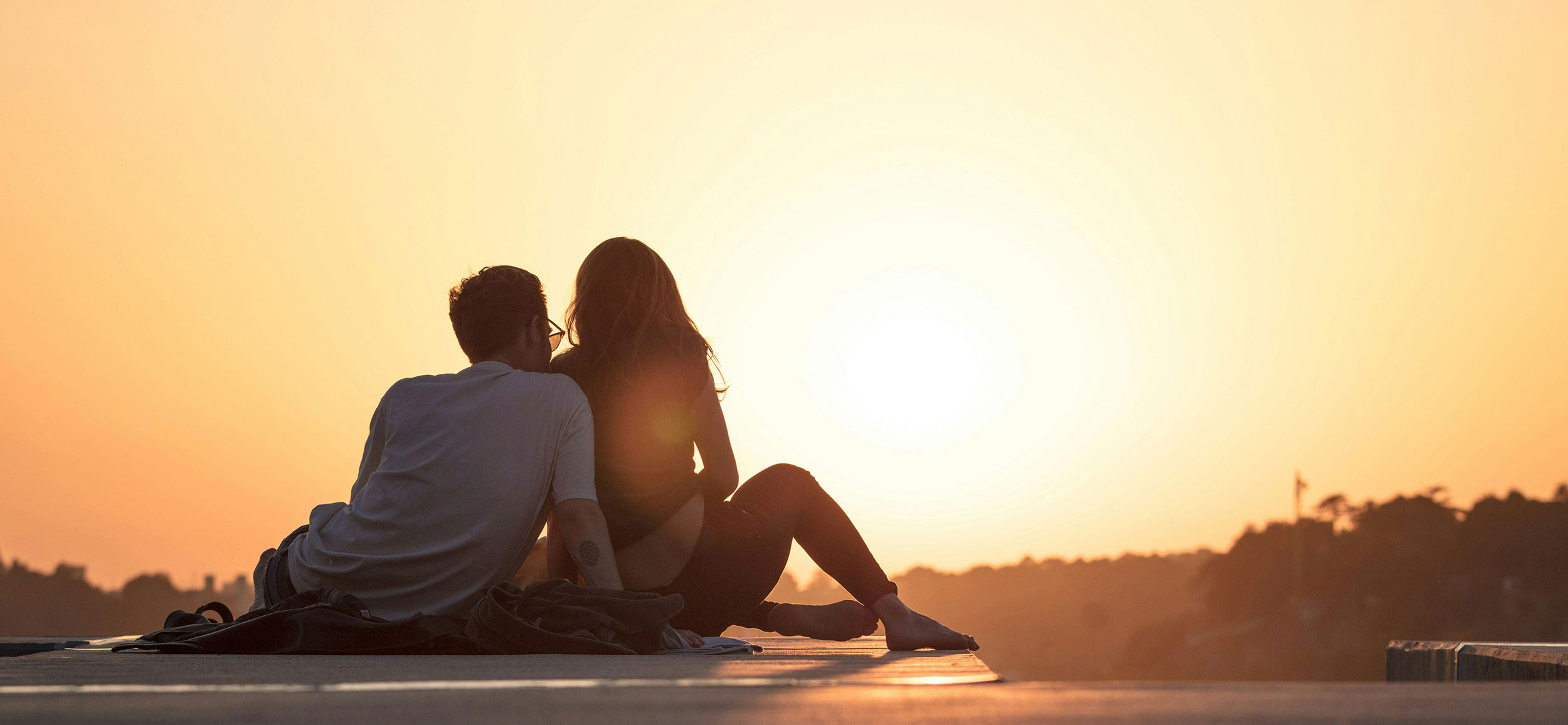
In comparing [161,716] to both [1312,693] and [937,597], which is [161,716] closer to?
[1312,693]

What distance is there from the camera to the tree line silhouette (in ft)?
227

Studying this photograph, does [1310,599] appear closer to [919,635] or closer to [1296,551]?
[1296,551]

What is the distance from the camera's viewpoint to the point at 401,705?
1.82 m

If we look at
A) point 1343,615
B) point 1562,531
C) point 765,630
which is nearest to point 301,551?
point 765,630

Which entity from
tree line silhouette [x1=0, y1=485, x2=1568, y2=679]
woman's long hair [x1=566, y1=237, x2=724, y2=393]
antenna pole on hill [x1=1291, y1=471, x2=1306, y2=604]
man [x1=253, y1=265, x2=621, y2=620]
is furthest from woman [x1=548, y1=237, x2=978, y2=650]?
antenna pole on hill [x1=1291, y1=471, x2=1306, y2=604]

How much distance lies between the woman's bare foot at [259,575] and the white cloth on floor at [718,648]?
4.14 feet

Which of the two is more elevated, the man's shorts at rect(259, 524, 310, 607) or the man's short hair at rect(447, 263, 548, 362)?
the man's short hair at rect(447, 263, 548, 362)

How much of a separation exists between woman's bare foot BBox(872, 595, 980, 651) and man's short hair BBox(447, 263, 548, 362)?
1.37 m

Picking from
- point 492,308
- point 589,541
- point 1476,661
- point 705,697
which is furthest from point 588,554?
point 1476,661

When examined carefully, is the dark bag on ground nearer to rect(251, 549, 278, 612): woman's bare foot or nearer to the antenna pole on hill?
rect(251, 549, 278, 612): woman's bare foot

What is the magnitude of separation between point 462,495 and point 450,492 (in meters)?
0.03

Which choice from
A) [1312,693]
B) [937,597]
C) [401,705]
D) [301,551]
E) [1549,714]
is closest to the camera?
[1549,714]

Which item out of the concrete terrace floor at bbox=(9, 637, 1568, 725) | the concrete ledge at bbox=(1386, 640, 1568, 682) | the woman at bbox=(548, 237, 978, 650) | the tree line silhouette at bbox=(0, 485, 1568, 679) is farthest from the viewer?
the tree line silhouette at bbox=(0, 485, 1568, 679)

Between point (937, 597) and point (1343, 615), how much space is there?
2647 inches
